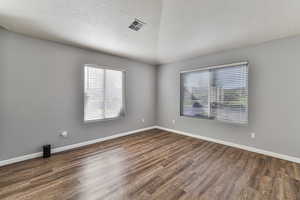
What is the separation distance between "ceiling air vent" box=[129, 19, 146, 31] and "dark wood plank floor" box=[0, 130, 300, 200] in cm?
260

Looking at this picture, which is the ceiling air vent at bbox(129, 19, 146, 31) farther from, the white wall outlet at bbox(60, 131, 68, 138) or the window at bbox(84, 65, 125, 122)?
the white wall outlet at bbox(60, 131, 68, 138)

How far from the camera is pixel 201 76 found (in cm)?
385

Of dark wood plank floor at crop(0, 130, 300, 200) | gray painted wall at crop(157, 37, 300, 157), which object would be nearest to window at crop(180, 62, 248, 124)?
gray painted wall at crop(157, 37, 300, 157)

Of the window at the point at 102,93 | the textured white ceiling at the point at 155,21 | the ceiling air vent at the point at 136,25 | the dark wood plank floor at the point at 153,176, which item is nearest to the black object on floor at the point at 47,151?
the dark wood plank floor at the point at 153,176

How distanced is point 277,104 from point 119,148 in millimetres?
3647

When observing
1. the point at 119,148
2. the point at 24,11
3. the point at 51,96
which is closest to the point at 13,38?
the point at 24,11

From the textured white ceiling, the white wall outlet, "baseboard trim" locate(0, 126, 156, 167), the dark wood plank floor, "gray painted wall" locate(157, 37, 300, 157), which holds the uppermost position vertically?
the textured white ceiling

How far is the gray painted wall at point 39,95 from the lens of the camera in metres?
2.38

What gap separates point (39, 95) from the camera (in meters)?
2.69

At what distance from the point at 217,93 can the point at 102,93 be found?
125 inches

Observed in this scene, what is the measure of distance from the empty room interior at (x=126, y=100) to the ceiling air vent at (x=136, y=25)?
4 centimetres

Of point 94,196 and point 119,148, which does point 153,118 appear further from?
point 94,196

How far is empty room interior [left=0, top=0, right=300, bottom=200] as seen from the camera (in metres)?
1.86

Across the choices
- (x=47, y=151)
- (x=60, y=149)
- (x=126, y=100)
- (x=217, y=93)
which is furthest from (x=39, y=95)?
(x=217, y=93)
